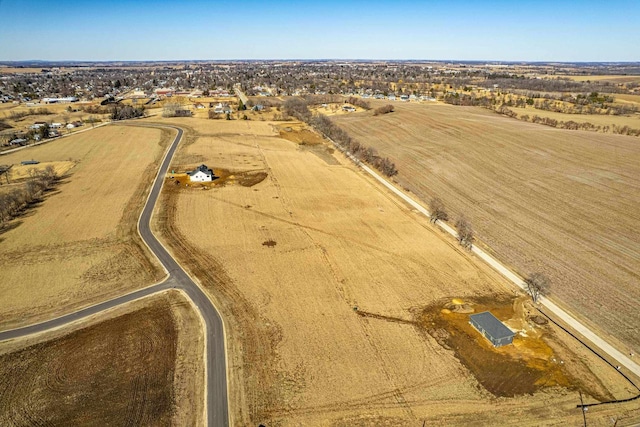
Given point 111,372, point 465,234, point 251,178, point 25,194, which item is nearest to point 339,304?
point 111,372

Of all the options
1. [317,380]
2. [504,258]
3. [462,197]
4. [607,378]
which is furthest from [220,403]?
[462,197]

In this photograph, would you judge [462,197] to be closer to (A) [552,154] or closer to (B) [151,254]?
(A) [552,154]

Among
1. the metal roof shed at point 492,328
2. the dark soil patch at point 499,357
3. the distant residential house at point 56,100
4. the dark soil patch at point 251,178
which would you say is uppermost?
the distant residential house at point 56,100

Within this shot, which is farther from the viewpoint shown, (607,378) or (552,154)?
(552,154)

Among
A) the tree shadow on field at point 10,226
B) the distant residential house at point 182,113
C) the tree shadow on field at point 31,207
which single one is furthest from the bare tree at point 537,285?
the distant residential house at point 182,113

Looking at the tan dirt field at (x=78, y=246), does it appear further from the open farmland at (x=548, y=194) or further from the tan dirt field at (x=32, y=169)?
the open farmland at (x=548, y=194)

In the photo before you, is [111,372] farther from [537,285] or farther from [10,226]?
[537,285]

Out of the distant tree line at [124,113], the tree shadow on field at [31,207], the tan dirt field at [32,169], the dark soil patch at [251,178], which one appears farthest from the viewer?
the distant tree line at [124,113]
